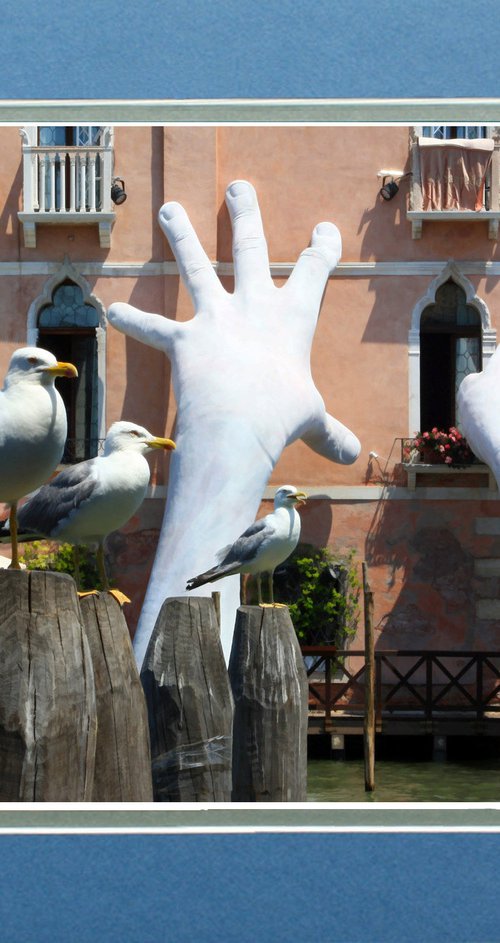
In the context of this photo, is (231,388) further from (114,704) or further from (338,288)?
(114,704)

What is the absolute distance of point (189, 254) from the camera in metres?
10.8

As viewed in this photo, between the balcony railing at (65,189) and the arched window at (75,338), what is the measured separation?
467mm

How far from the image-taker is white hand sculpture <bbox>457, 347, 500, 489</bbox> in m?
10.4

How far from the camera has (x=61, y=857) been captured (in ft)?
13.1

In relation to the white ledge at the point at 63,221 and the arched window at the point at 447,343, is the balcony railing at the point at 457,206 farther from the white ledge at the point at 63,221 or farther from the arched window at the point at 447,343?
the white ledge at the point at 63,221

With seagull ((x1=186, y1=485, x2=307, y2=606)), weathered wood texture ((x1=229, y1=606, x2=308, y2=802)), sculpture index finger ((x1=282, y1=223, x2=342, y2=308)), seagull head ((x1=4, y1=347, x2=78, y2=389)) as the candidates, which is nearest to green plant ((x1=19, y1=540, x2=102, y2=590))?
sculpture index finger ((x1=282, y1=223, x2=342, y2=308))

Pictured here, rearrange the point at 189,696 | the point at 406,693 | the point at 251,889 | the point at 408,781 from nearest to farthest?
the point at 189,696 → the point at 251,889 → the point at 408,781 → the point at 406,693

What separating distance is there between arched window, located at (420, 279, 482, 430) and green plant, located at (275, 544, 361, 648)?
3.94 feet

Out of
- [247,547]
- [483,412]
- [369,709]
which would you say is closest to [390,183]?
[483,412]

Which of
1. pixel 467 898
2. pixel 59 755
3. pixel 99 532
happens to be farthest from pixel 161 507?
pixel 59 755

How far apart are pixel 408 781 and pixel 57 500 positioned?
219 inches

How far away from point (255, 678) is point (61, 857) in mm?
625

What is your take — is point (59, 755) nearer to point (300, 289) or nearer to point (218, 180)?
point (300, 289)

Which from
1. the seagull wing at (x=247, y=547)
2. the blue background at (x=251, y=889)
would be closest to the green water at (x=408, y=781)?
the seagull wing at (x=247, y=547)
